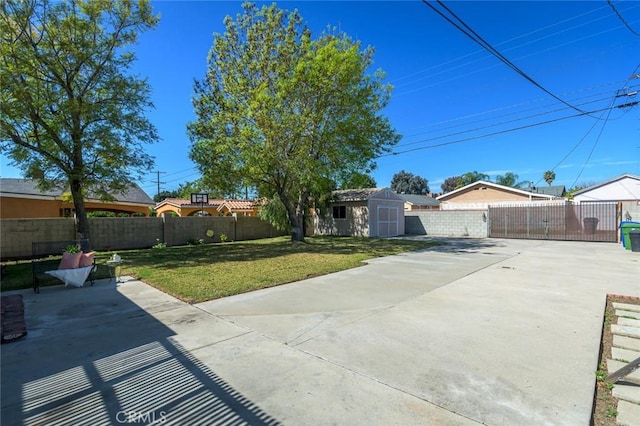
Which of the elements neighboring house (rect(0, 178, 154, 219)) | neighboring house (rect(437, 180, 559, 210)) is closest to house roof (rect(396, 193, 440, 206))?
neighboring house (rect(437, 180, 559, 210))

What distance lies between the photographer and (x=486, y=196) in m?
32.4

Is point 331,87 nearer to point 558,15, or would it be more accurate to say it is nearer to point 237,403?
point 558,15

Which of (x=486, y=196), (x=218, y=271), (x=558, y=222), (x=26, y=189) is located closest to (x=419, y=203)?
(x=486, y=196)

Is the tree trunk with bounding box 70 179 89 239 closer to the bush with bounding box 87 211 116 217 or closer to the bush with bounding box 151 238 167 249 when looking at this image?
the bush with bounding box 151 238 167 249

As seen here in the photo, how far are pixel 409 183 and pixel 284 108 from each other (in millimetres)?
61592

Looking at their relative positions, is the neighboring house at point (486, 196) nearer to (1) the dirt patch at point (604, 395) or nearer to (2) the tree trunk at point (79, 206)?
(1) the dirt patch at point (604, 395)

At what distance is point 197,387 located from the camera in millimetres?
2869

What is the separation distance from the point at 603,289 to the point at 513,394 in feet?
18.3

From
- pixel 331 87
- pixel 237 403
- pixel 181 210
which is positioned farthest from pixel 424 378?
pixel 181 210

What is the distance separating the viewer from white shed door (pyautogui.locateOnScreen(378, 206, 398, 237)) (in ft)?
70.3

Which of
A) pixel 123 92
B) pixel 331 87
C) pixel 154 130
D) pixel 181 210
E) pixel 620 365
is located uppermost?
pixel 331 87

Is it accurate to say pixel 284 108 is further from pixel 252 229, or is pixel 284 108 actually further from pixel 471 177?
pixel 471 177

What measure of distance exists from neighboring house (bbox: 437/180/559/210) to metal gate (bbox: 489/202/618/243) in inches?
364

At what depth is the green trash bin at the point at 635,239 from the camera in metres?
12.3
